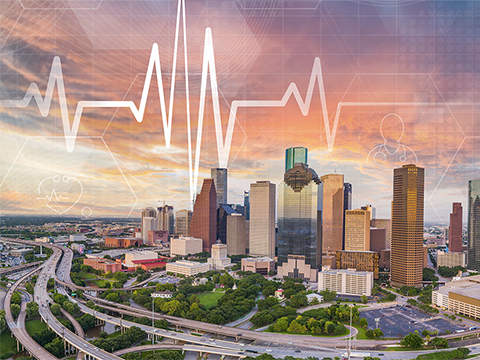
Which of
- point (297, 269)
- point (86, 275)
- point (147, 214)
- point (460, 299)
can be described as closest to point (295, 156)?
point (297, 269)

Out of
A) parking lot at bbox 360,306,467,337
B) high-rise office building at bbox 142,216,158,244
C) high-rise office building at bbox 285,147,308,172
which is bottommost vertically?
parking lot at bbox 360,306,467,337

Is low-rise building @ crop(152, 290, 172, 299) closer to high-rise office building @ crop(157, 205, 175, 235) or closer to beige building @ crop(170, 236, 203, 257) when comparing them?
beige building @ crop(170, 236, 203, 257)

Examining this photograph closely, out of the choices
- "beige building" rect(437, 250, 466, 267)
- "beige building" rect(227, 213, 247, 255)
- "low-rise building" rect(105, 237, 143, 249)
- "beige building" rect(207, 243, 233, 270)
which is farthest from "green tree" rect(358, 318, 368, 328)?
"low-rise building" rect(105, 237, 143, 249)

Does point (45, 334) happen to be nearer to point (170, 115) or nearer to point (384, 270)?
point (170, 115)

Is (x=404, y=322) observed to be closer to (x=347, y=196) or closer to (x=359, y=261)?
(x=359, y=261)

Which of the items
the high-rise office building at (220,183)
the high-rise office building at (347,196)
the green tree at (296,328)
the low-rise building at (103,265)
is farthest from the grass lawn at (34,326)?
the high-rise office building at (347,196)

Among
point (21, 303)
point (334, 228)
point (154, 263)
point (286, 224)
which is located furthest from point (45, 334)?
point (334, 228)

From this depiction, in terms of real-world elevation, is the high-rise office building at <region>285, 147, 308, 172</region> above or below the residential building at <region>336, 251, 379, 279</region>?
above
